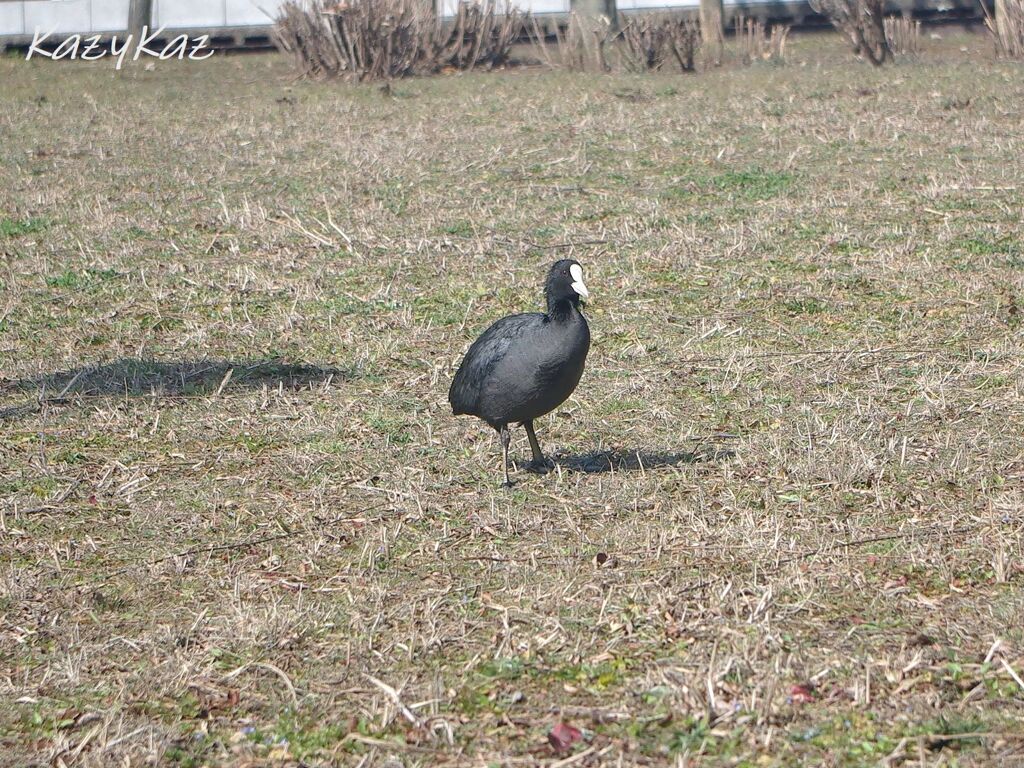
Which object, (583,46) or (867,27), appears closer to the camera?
(867,27)

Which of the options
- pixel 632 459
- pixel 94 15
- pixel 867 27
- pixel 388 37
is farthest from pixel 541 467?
pixel 94 15

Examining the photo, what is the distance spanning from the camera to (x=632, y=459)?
7457mm

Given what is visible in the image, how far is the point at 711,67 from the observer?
74.2ft

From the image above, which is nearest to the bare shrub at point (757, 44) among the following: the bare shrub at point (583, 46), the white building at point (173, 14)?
the bare shrub at point (583, 46)

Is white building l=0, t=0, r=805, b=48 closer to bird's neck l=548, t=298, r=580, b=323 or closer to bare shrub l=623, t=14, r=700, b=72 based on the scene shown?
bare shrub l=623, t=14, r=700, b=72

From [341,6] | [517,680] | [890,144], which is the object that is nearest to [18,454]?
[517,680]

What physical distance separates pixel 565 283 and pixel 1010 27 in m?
17.3

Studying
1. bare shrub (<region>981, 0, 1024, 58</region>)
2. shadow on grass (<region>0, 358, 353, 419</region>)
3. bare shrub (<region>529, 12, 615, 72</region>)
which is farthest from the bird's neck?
bare shrub (<region>981, 0, 1024, 58</region>)

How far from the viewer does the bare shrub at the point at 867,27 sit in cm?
2134

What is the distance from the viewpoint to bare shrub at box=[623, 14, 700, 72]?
861 inches

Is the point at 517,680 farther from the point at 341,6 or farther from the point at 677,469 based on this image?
the point at 341,6

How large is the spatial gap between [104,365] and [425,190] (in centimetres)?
559

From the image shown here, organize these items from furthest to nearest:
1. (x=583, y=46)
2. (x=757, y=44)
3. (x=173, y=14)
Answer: (x=173, y=14) → (x=757, y=44) → (x=583, y=46)

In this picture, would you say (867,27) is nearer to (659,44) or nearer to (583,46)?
(659,44)
